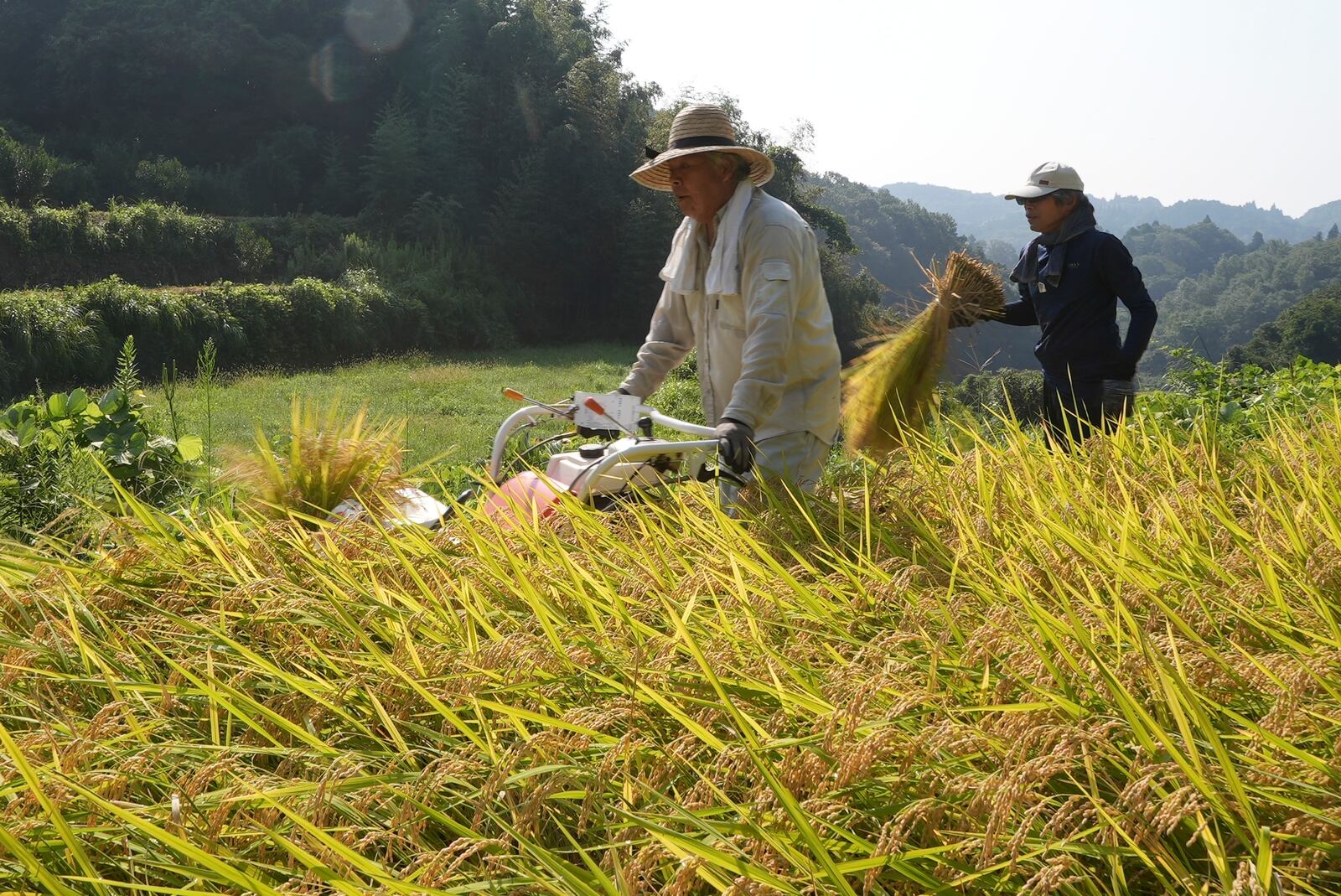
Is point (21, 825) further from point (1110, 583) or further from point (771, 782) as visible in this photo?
point (1110, 583)

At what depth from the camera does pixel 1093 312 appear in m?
4.23

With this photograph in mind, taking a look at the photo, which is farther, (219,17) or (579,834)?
(219,17)

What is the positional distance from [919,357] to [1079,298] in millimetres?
729

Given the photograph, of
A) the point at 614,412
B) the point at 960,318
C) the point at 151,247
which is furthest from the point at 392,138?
the point at 614,412

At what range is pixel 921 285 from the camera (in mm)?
4246

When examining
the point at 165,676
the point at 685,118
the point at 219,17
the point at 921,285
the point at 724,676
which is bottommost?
the point at 165,676

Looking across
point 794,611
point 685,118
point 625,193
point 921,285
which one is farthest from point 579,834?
point 625,193

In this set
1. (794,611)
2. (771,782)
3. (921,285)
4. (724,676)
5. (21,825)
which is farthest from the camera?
(921,285)

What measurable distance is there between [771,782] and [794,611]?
0.69 m

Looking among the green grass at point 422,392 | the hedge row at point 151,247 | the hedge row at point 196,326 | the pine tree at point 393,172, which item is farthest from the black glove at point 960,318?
the pine tree at point 393,172

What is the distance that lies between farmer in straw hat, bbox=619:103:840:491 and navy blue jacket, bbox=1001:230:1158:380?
1589mm

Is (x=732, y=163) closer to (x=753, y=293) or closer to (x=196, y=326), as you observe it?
(x=753, y=293)

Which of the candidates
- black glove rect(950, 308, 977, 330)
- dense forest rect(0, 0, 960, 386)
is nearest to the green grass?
black glove rect(950, 308, 977, 330)

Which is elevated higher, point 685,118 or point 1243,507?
point 685,118
